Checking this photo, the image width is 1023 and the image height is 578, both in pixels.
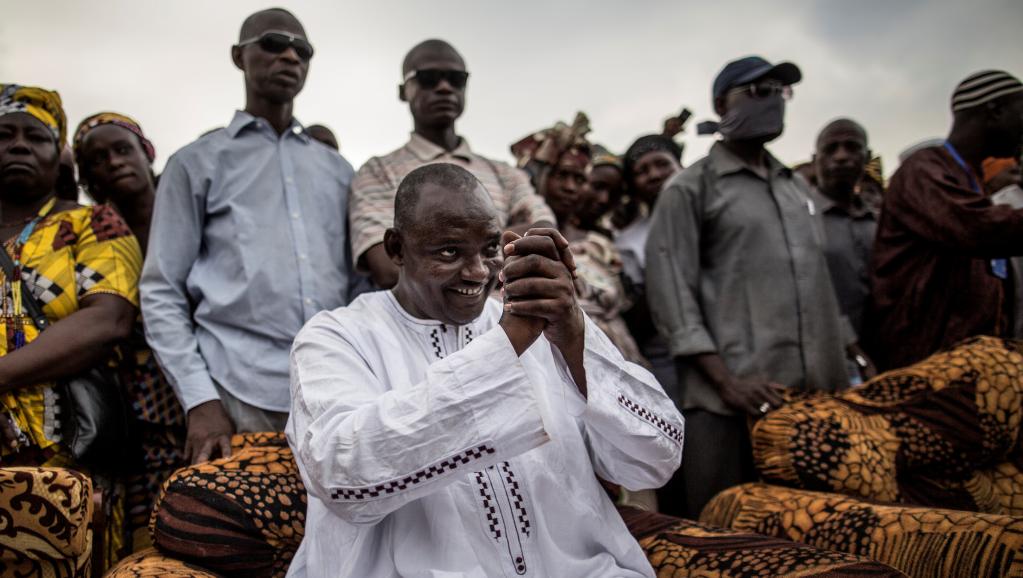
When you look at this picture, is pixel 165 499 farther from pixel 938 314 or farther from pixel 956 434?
pixel 938 314

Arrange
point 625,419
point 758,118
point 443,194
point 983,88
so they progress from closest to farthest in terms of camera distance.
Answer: point 625,419 < point 443,194 < point 758,118 < point 983,88

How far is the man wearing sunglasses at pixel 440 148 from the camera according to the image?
378 centimetres

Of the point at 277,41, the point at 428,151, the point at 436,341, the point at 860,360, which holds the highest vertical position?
the point at 277,41

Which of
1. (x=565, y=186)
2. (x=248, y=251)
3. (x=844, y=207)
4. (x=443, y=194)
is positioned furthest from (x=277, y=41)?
(x=844, y=207)

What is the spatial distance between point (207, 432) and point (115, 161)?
1814 millimetres

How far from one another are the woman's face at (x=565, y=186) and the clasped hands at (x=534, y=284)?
10.4ft

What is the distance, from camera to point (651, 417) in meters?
2.31

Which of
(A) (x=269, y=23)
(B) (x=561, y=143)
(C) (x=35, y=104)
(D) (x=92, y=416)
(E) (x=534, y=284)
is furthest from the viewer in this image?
(B) (x=561, y=143)

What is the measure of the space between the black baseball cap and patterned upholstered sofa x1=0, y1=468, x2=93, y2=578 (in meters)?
3.80

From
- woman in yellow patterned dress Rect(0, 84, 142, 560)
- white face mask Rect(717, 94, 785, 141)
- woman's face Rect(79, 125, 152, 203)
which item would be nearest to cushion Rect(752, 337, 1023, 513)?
white face mask Rect(717, 94, 785, 141)

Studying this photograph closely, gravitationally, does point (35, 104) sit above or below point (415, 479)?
above

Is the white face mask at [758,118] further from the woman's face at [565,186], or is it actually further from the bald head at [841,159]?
the bald head at [841,159]

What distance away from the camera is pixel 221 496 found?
2363mm

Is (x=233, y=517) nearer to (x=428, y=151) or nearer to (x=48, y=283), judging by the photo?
(x=48, y=283)
